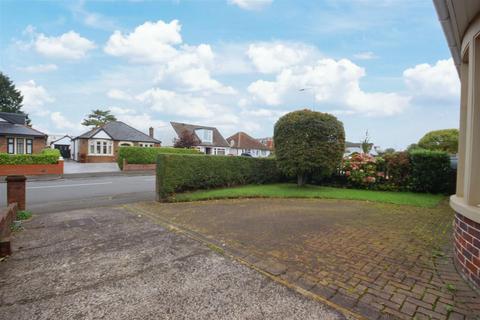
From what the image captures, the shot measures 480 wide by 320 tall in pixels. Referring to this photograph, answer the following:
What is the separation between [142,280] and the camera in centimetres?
314

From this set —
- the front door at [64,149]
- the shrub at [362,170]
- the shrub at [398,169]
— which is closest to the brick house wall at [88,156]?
the front door at [64,149]

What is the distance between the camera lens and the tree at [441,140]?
28703mm

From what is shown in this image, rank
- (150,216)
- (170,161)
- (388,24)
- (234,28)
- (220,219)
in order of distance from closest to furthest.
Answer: (220,219)
(150,216)
(388,24)
(170,161)
(234,28)

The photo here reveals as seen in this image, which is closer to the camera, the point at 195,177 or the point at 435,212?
the point at 435,212

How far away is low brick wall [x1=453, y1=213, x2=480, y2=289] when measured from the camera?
2.89 metres

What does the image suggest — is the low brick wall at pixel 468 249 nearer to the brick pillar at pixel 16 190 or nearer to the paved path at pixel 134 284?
the paved path at pixel 134 284

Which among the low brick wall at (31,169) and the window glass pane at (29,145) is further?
the window glass pane at (29,145)

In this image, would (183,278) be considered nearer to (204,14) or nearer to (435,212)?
(435,212)

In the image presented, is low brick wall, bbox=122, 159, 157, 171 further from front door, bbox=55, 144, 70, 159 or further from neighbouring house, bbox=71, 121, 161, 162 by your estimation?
front door, bbox=55, 144, 70, 159

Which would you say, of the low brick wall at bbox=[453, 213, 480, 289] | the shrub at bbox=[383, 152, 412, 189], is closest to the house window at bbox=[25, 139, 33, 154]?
the shrub at bbox=[383, 152, 412, 189]

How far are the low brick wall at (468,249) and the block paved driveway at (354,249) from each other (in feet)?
0.44

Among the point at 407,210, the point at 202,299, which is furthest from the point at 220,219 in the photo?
the point at 407,210

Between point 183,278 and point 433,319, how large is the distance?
102 inches

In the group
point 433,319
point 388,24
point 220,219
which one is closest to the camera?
point 433,319
